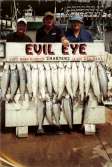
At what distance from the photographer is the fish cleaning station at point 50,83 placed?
18.5 feet

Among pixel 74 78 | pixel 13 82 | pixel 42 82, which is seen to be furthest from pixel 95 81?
pixel 13 82

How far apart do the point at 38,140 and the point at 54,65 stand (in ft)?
3.41

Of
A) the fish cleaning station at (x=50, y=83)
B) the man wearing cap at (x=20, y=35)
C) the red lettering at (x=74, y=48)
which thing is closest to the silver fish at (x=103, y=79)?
the fish cleaning station at (x=50, y=83)

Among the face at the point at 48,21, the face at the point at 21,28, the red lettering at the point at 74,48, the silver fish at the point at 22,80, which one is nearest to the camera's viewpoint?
the silver fish at the point at 22,80

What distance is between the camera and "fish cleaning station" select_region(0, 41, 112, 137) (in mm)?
5645

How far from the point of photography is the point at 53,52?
5.77 m

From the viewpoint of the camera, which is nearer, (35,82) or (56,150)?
(56,150)

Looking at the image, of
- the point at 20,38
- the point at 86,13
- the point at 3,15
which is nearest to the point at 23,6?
the point at 3,15

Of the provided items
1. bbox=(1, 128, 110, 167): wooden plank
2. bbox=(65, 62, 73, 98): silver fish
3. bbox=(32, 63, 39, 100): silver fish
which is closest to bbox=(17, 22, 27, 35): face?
bbox=(32, 63, 39, 100): silver fish

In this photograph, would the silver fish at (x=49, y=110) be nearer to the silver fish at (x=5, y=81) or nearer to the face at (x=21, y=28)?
the silver fish at (x=5, y=81)

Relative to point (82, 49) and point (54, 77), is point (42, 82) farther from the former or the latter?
point (82, 49)

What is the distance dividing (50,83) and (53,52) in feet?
1.45

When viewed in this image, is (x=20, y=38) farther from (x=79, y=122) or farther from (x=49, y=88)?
(x=79, y=122)

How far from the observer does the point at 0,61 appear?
5664mm
